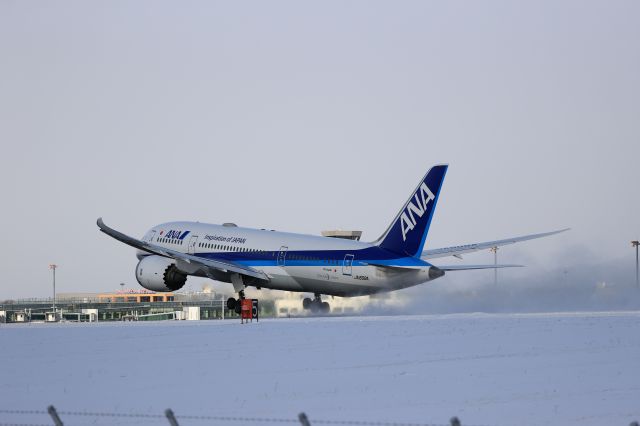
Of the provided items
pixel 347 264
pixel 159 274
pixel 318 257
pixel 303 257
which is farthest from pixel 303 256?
pixel 159 274

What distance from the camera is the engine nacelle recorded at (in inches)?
2667

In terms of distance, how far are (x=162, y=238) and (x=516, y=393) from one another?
4602 cm

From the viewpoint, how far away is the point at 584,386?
99.1ft

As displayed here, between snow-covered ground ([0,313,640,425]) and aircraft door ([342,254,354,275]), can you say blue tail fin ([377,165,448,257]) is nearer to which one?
aircraft door ([342,254,354,275])

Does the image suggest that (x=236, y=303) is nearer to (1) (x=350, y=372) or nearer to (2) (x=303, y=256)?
(2) (x=303, y=256)

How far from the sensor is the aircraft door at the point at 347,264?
199 feet

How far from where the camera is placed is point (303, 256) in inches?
2493

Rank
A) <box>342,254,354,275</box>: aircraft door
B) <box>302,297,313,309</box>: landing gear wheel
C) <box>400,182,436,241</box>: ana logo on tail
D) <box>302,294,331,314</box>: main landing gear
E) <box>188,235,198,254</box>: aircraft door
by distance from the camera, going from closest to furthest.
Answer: <box>400,182,436,241</box>: ana logo on tail
<box>342,254,354,275</box>: aircraft door
<box>302,294,331,314</box>: main landing gear
<box>302,297,313,309</box>: landing gear wheel
<box>188,235,198,254</box>: aircraft door

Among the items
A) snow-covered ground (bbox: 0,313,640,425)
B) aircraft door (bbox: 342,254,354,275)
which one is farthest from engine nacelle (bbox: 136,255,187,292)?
snow-covered ground (bbox: 0,313,640,425)

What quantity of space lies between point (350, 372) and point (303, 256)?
94.8ft

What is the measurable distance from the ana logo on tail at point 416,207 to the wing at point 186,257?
10127mm

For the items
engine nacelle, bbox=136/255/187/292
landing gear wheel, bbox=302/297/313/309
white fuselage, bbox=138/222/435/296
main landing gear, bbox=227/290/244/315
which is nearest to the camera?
white fuselage, bbox=138/222/435/296

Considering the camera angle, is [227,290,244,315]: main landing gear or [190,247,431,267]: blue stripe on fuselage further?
[227,290,244,315]: main landing gear

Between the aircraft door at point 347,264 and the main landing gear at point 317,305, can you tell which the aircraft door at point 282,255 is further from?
the aircraft door at point 347,264
